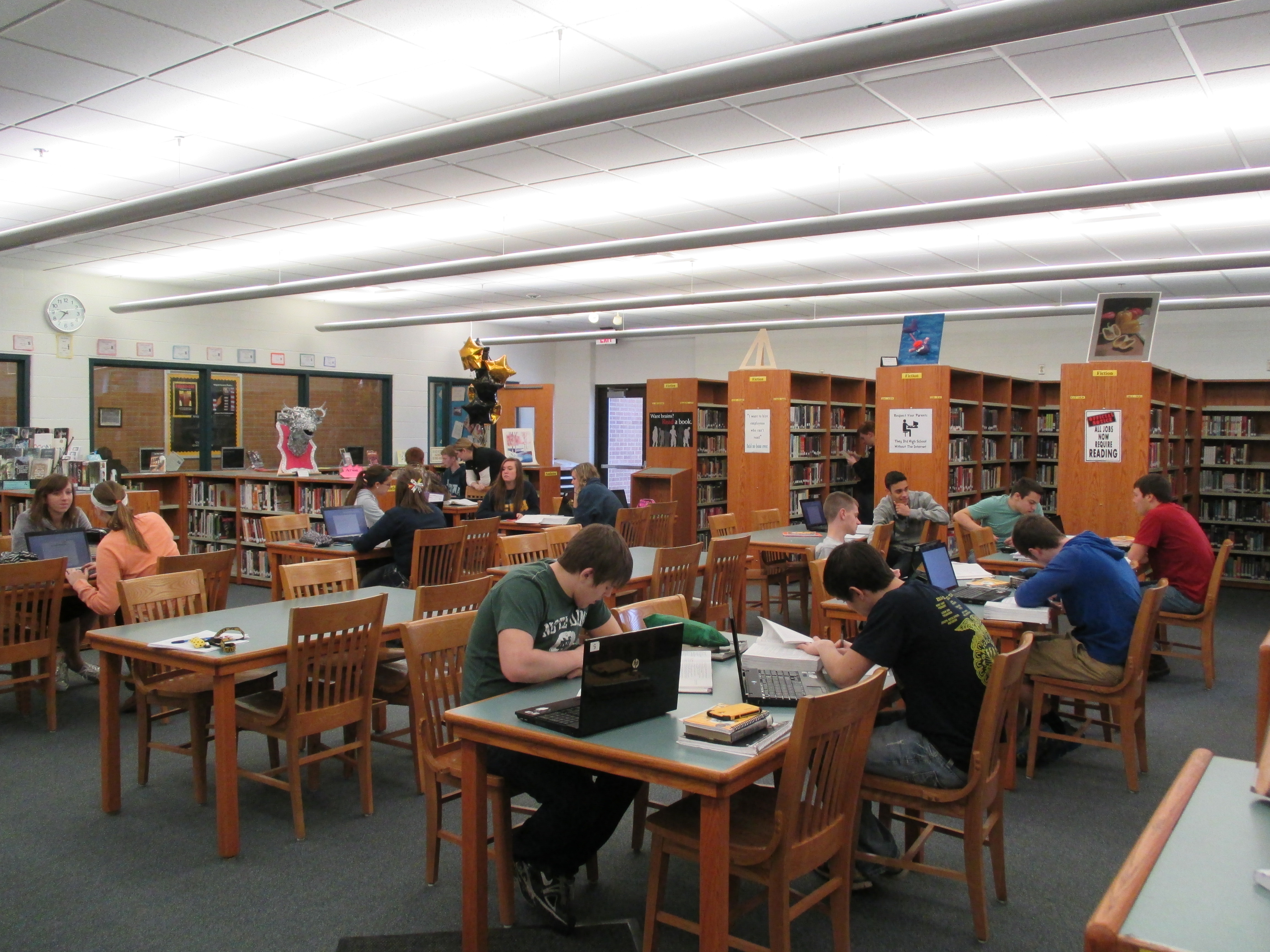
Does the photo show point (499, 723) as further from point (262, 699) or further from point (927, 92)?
point (927, 92)

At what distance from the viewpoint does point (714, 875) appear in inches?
88.0

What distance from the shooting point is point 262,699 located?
3762mm

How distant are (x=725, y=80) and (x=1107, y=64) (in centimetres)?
208

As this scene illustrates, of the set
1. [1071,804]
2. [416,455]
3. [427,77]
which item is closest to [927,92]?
[427,77]

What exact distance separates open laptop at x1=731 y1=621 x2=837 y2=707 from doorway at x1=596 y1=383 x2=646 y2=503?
1464 cm

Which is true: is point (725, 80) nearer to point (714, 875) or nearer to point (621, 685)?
point (621, 685)

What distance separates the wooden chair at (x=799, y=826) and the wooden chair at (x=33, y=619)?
12.2ft

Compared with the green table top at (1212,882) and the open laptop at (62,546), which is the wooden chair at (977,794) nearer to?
the green table top at (1212,882)

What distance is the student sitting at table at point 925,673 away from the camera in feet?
9.30

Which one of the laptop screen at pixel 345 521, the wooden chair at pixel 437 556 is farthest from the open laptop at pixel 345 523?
the wooden chair at pixel 437 556

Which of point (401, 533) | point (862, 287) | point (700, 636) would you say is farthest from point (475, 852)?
point (862, 287)

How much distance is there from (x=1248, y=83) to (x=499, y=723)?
504 cm

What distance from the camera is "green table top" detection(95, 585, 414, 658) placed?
3.55 metres

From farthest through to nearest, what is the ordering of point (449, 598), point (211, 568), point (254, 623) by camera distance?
point (211, 568)
point (254, 623)
point (449, 598)
